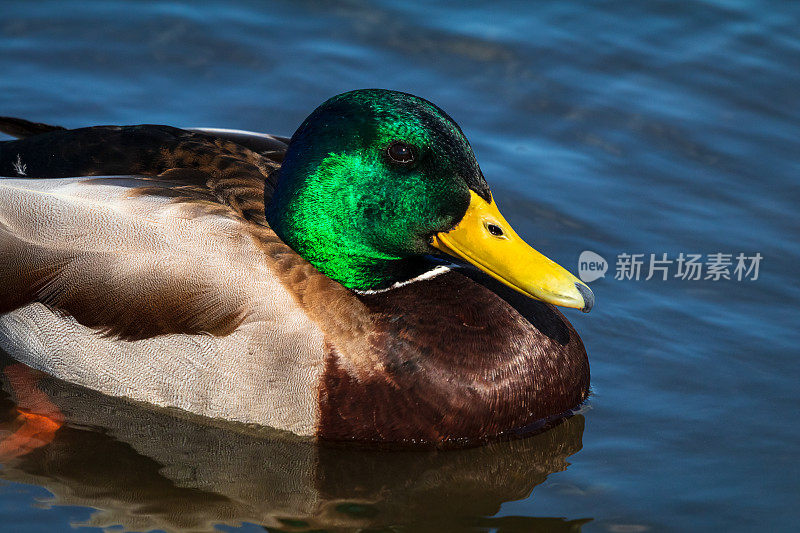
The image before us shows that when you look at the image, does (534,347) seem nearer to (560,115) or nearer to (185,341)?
(185,341)

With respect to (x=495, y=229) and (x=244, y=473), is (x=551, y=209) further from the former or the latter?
(x=244, y=473)

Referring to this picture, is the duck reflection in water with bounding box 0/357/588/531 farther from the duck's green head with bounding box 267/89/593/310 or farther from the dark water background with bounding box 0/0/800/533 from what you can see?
the duck's green head with bounding box 267/89/593/310

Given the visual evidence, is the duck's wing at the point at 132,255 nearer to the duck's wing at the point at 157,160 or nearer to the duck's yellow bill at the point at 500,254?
the duck's wing at the point at 157,160

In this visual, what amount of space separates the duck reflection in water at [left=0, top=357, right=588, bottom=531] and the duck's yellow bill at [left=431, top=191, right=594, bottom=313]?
2.80 feet

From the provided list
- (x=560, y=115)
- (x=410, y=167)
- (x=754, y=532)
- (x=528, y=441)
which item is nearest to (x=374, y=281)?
(x=410, y=167)

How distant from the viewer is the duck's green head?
193 inches

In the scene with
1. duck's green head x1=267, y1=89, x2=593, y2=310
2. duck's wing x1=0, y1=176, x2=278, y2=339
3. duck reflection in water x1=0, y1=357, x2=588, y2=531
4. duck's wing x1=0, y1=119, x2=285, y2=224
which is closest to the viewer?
duck reflection in water x1=0, y1=357, x2=588, y2=531

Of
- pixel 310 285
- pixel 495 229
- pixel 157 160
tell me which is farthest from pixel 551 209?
pixel 157 160

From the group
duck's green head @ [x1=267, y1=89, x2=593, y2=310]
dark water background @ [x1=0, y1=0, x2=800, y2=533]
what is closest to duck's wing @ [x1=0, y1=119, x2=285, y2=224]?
duck's green head @ [x1=267, y1=89, x2=593, y2=310]

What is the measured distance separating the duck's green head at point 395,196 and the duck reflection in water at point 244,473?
2.82ft

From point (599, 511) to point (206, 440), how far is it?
5.86ft

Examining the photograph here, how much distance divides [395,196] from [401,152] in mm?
200

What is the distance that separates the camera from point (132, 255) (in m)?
5.09

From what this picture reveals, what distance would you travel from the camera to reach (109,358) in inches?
208
